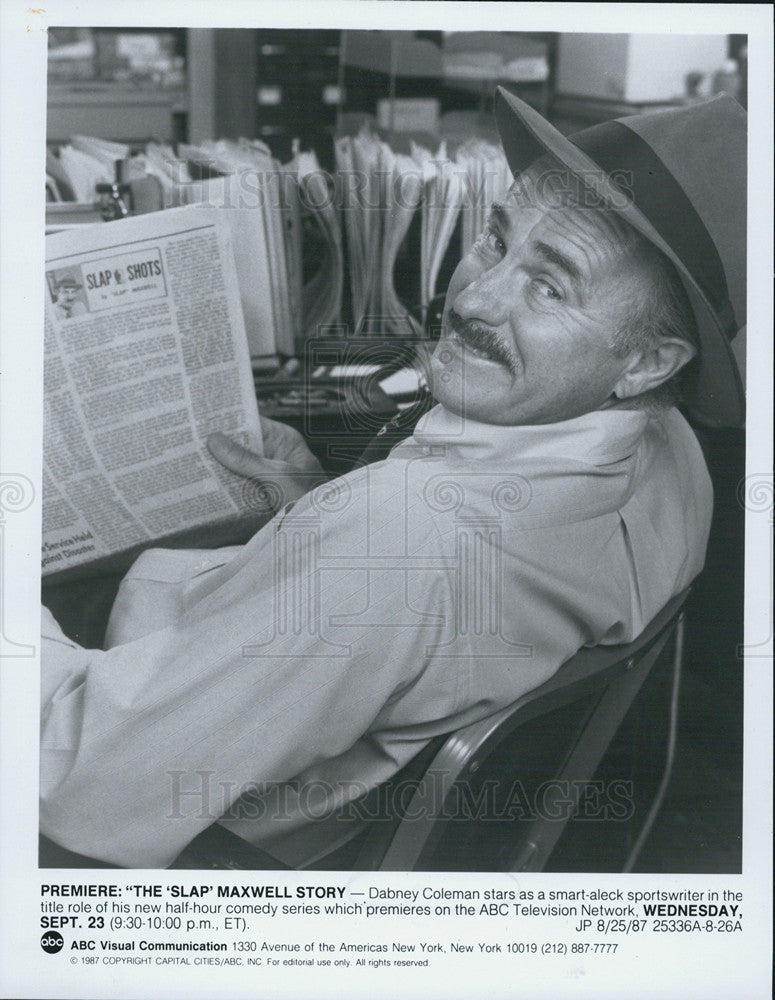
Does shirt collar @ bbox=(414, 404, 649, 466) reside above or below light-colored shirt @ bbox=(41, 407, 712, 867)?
above

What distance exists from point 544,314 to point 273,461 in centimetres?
44

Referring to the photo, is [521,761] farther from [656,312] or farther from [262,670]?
[656,312]

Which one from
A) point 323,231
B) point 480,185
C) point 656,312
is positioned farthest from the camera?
point 323,231

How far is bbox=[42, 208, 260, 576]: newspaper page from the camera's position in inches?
58.1

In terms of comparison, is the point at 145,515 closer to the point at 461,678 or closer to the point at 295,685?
the point at 295,685

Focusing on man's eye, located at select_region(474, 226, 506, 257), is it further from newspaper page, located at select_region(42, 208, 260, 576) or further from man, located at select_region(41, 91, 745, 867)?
newspaper page, located at select_region(42, 208, 260, 576)

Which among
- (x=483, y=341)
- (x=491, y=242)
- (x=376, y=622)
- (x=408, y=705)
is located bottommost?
(x=408, y=705)

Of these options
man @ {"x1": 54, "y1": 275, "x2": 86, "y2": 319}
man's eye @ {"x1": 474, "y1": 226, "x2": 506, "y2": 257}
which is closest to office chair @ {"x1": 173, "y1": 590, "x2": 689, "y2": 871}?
man's eye @ {"x1": 474, "y1": 226, "x2": 506, "y2": 257}

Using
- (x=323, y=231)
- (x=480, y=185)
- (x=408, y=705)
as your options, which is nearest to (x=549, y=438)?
(x=408, y=705)

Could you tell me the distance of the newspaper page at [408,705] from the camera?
1361 mm

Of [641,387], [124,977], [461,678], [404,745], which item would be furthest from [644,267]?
[124,977]

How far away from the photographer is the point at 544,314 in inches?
52.7

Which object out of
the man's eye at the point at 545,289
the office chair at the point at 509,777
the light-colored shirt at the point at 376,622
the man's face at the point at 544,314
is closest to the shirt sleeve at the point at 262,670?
the light-colored shirt at the point at 376,622

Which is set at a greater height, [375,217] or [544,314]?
[375,217]
